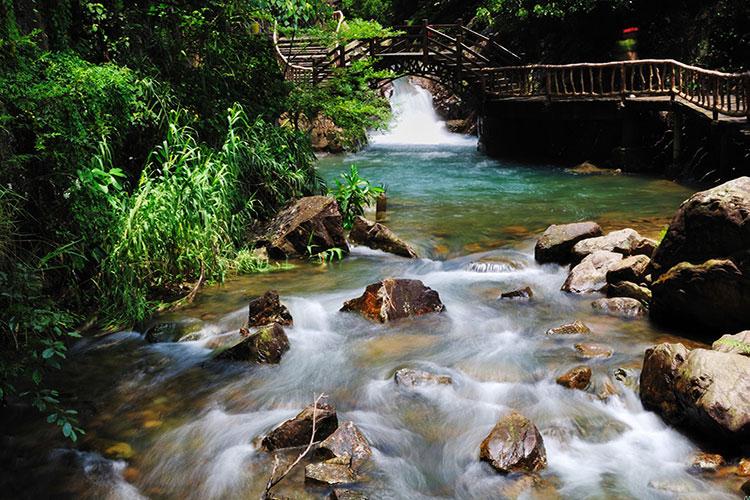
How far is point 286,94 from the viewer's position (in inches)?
491

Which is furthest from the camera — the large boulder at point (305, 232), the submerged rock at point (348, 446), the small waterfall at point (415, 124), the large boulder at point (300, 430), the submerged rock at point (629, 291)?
the small waterfall at point (415, 124)

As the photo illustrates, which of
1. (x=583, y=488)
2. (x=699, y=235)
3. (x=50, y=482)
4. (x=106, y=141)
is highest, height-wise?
(x=106, y=141)

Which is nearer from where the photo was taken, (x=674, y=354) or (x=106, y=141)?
(x=674, y=354)

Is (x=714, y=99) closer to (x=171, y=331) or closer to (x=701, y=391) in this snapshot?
(x=701, y=391)

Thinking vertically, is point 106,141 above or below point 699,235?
above

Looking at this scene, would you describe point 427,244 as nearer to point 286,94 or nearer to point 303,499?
point 286,94

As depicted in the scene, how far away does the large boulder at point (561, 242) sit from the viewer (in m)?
9.73

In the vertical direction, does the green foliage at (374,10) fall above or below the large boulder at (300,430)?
above

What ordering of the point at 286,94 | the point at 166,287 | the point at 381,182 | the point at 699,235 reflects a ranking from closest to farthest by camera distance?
the point at 699,235 < the point at 166,287 < the point at 286,94 < the point at 381,182

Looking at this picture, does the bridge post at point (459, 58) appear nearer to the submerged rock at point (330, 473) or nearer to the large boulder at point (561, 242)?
the large boulder at point (561, 242)

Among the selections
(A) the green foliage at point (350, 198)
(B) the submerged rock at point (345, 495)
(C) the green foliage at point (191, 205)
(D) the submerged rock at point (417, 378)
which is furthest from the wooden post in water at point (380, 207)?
(B) the submerged rock at point (345, 495)

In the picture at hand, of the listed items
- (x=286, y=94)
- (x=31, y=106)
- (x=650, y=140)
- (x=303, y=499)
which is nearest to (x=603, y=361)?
(x=303, y=499)

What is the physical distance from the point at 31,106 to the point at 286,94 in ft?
20.7

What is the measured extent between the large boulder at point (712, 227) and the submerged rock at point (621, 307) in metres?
0.59
